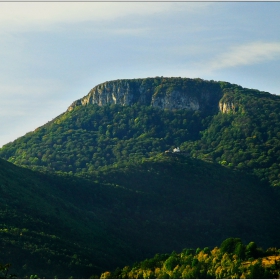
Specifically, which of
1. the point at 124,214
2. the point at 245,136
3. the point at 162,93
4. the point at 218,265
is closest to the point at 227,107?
the point at 245,136

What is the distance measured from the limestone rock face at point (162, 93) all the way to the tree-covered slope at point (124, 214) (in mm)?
35096

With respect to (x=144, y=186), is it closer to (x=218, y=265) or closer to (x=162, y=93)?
(x=162, y=93)

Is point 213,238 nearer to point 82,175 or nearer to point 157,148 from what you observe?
point 82,175

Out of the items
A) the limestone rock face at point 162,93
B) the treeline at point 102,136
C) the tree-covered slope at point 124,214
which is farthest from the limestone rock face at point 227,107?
the tree-covered slope at point 124,214

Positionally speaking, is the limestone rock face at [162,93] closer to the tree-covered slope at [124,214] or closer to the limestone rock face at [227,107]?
the limestone rock face at [227,107]

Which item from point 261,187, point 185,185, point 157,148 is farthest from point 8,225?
point 157,148

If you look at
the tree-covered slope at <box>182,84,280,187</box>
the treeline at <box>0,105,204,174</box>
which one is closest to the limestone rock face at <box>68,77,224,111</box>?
the treeline at <box>0,105,204,174</box>

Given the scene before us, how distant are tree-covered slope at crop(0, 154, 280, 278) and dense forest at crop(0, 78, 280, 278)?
0.21m

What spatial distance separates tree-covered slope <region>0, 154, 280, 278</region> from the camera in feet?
268

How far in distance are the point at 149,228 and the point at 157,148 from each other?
52907mm

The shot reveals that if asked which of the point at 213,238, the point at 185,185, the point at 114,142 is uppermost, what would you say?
Answer: the point at 114,142

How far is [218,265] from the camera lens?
6147 cm

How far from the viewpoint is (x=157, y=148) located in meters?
163

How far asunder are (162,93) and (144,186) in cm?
5331
